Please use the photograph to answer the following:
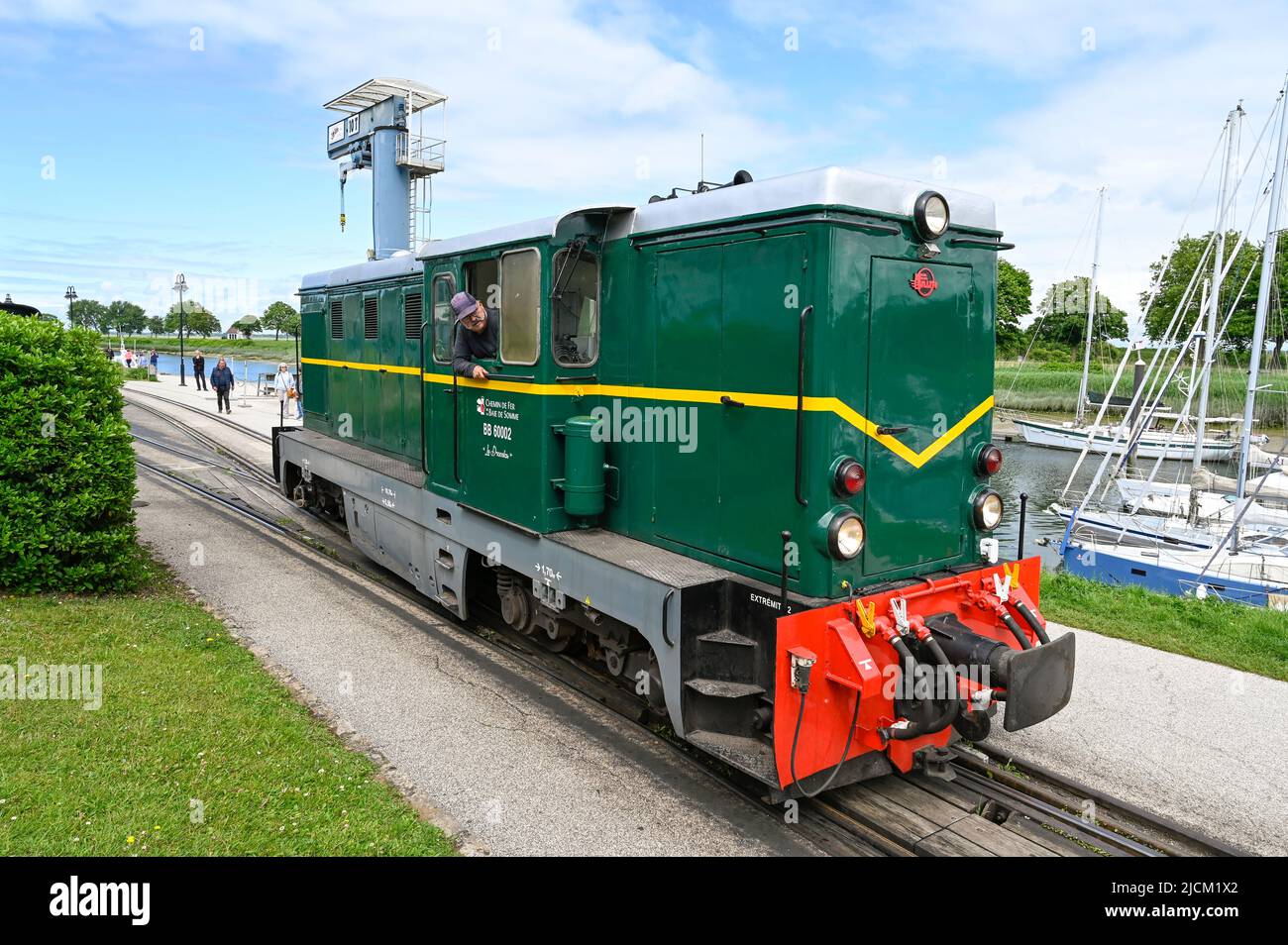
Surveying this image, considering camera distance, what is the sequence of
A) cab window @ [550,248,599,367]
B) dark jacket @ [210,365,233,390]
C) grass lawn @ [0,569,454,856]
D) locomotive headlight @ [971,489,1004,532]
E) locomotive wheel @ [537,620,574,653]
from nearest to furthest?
grass lawn @ [0,569,454,856]
locomotive headlight @ [971,489,1004,532]
cab window @ [550,248,599,367]
locomotive wheel @ [537,620,574,653]
dark jacket @ [210,365,233,390]

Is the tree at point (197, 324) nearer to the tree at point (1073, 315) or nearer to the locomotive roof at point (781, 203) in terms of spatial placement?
the tree at point (1073, 315)

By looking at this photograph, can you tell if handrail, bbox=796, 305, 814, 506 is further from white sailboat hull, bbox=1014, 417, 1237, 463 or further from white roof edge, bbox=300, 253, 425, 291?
white sailboat hull, bbox=1014, 417, 1237, 463

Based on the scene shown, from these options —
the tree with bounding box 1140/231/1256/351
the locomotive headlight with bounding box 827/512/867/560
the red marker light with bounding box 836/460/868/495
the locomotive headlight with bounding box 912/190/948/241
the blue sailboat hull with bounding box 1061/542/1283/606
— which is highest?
the tree with bounding box 1140/231/1256/351

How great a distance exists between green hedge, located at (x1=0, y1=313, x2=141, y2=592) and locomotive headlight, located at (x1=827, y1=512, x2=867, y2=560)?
678 centimetres

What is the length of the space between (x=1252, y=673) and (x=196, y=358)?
33.0 metres

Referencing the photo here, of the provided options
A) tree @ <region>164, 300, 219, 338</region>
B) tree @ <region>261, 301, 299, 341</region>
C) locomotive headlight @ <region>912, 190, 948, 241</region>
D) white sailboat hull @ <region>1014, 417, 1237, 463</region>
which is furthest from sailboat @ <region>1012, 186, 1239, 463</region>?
tree @ <region>164, 300, 219, 338</region>

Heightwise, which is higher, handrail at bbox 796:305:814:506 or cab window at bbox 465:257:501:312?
cab window at bbox 465:257:501:312

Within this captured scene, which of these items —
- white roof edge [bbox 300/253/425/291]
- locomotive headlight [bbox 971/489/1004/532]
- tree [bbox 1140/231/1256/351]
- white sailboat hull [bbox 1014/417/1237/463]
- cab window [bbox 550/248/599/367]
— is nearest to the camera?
locomotive headlight [bbox 971/489/1004/532]

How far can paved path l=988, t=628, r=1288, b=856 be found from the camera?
4.93 m

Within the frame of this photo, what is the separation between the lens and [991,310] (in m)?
5.61

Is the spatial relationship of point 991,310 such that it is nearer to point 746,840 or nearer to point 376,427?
point 746,840

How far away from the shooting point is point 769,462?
4.96 m
